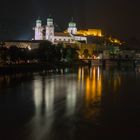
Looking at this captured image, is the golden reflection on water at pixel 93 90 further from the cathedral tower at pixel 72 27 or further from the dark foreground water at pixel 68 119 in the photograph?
the cathedral tower at pixel 72 27

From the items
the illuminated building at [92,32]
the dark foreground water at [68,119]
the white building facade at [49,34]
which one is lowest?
the dark foreground water at [68,119]

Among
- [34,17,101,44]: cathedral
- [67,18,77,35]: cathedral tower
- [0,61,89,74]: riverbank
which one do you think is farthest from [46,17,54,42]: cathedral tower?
[0,61,89,74]: riverbank

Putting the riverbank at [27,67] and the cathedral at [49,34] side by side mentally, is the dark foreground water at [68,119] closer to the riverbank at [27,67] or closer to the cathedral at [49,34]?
the riverbank at [27,67]

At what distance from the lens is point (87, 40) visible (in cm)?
8325

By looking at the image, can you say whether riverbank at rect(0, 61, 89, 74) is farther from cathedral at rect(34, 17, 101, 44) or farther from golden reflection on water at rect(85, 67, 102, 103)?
cathedral at rect(34, 17, 101, 44)

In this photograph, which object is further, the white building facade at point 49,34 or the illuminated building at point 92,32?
the illuminated building at point 92,32

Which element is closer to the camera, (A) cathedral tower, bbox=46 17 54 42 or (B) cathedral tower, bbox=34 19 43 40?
(A) cathedral tower, bbox=46 17 54 42

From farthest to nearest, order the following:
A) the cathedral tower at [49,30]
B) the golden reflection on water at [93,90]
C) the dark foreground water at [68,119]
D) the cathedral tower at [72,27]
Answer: the cathedral tower at [72,27] < the cathedral tower at [49,30] < the golden reflection on water at [93,90] < the dark foreground water at [68,119]

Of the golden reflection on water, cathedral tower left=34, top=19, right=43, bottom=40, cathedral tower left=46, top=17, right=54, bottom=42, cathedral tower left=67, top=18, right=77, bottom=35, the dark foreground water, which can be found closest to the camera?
the dark foreground water

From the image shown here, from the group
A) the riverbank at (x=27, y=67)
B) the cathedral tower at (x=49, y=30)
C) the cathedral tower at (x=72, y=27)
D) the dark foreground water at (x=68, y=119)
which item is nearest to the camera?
the dark foreground water at (x=68, y=119)

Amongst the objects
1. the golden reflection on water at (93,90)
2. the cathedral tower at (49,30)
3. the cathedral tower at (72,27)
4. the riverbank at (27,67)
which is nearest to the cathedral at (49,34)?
the cathedral tower at (49,30)

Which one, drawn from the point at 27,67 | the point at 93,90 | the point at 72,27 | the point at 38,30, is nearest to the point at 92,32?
the point at 72,27

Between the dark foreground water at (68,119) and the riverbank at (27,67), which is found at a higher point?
the riverbank at (27,67)

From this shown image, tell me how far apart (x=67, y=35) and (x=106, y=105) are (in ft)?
223
